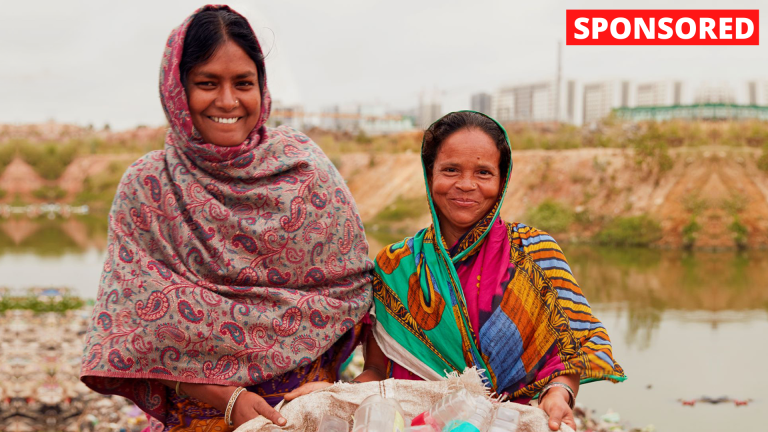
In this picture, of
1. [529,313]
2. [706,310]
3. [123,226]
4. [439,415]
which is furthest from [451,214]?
[706,310]

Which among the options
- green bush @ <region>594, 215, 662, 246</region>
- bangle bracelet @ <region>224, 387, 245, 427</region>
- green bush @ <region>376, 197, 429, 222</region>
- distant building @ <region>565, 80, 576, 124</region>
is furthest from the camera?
distant building @ <region>565, 80, 576, 124</region>

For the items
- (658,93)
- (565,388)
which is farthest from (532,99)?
(565,388)

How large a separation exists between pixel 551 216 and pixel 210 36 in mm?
14659

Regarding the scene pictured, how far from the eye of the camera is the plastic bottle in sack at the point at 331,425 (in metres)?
1.62

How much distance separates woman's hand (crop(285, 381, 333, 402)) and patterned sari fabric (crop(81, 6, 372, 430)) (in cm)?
9

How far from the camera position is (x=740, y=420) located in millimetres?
4637

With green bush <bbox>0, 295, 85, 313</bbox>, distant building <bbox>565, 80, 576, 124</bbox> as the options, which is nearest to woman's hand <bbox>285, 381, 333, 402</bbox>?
green bush <bbox>0, 295, 85, 313</bbox>

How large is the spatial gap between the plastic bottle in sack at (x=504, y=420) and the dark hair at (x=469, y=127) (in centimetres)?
71

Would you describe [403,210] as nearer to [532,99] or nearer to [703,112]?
[703,112]

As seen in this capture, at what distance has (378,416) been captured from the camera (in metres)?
1.54

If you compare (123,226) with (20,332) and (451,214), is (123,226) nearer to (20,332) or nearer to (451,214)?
(451,214)

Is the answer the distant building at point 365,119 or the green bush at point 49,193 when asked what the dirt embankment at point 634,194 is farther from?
the distant building at point 365,119

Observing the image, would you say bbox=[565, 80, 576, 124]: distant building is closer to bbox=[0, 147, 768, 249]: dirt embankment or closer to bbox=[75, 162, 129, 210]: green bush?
bbox=[0, 147, 768, 249]: dirt embankment

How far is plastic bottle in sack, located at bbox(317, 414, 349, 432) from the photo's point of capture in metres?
1.62
